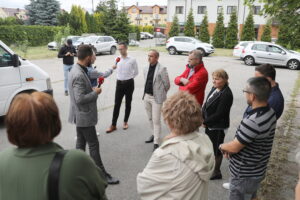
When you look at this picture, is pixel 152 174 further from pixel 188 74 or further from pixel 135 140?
pixel 135 140

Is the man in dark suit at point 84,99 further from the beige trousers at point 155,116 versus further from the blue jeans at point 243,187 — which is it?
the blue jeans at point 243,187

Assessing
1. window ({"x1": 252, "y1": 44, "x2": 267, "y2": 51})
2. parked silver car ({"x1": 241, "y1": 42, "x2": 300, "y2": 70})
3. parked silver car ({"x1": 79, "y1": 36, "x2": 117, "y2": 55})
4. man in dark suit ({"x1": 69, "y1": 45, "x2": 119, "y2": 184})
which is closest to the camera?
man in dark suit ({"x1": 69, "y1": 45, "x2": 119, "y2": 184})

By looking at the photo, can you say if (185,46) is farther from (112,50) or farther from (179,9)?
(179,9)

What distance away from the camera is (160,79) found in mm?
4750

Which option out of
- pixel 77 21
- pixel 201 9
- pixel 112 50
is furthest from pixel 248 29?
pixel 77 21

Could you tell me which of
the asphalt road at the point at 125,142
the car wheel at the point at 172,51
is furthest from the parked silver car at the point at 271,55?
the asphalt road at the point at 125,142

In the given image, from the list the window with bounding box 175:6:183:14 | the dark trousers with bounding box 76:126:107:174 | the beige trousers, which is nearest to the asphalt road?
the beige trousers

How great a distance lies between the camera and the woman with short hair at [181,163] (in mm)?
1765

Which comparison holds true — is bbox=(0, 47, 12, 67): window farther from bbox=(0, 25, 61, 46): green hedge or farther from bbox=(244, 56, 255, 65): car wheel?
bbox=(0, 25, 61, 46): green hedge

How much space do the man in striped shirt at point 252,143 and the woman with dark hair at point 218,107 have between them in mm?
951

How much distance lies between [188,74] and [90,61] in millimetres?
1801

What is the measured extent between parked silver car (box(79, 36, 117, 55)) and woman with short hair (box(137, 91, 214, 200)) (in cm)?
1981

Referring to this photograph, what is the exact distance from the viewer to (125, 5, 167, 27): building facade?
96000mm

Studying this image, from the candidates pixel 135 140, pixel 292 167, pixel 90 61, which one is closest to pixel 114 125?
pixel 135 140
